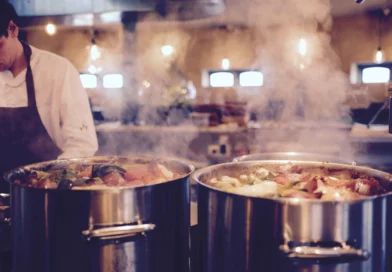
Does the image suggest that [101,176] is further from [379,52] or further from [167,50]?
[167,50]

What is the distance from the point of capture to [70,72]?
2.60m

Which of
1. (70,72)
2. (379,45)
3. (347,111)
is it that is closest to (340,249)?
(70,72)

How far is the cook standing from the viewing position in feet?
8.32

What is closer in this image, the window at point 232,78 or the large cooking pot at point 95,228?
the large cooking pot at point 95,228

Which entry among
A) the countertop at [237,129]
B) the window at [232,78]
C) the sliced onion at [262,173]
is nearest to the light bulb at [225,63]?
the window at [232,78]

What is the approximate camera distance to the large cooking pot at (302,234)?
0.96m

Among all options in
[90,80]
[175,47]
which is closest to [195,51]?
[175,47]

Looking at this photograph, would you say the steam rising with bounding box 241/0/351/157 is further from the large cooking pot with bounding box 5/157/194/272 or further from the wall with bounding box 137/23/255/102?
the large cooking pot with bounding box 5/157/194/272

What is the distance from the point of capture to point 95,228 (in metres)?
1.07

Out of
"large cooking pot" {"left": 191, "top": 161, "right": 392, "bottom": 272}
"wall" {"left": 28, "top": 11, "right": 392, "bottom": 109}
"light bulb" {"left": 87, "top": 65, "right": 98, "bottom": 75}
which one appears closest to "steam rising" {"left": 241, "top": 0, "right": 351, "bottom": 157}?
"wall" {"left": 28, "top": 11, "right": 392, "bottom": 109}

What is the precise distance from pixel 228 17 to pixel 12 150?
7333 mm

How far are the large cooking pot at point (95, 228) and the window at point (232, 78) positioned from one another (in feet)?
31.3

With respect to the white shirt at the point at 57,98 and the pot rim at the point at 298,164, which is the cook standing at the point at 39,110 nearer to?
the white shirt at the point at 57,98

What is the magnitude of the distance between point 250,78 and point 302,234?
1000cm
